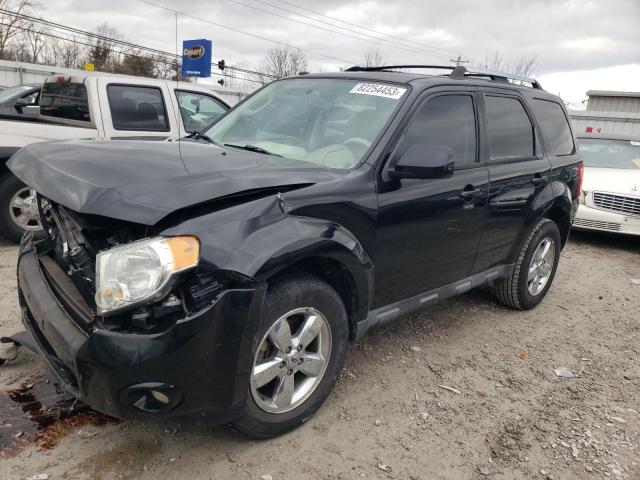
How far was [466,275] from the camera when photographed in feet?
12.8

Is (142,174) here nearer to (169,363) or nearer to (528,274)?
(169,363)

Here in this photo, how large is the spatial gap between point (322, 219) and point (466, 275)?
1.74 meters

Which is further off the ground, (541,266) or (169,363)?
(169,363)

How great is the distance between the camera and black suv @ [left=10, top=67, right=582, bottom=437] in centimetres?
207

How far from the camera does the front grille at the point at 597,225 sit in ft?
25.0

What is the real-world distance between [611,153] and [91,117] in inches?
326

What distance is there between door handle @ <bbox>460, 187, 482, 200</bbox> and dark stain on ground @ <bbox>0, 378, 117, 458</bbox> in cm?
252

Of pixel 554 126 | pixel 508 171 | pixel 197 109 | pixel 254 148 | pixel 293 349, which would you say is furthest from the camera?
pixel 197 109

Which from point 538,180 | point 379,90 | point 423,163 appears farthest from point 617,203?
point 423,163

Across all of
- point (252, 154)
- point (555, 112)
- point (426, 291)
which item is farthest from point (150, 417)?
point (555, 112)

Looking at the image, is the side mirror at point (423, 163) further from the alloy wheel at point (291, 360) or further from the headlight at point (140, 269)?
the headlight at point (140, 269)

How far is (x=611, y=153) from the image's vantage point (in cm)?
902

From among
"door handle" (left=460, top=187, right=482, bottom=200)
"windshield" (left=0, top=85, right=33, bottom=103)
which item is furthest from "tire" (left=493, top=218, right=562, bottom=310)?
"windshield" (left=0, top=85, right=33, bottom=103)

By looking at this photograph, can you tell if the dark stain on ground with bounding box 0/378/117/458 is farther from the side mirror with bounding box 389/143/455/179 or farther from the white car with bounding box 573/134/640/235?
the white car with bounding box 573/134/640/235
